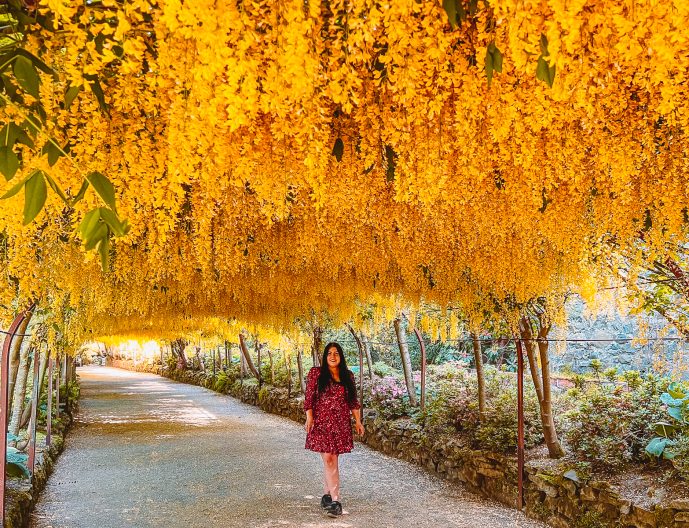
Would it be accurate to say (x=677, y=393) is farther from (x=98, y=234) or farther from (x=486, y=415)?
(x=98, y=234)

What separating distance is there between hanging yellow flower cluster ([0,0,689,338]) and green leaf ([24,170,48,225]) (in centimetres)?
29

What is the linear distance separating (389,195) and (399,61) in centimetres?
197

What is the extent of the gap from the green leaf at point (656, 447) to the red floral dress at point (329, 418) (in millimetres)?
2157

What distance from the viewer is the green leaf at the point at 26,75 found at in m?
1.06

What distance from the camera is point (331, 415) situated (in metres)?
4.69

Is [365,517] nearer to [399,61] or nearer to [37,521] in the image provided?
[37,521]

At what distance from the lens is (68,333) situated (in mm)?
7504

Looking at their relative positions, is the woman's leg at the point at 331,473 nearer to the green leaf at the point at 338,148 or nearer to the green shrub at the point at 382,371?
the green leaf at the point at 338,148

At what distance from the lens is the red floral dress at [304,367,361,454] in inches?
182

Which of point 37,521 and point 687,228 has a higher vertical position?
point 687,228

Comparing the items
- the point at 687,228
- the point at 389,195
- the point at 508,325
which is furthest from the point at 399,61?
the point at 508,325

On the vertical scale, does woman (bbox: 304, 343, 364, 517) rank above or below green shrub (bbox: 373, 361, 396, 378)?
above

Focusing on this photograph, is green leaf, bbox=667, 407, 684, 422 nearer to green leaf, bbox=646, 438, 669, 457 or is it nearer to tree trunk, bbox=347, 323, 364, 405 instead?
green leaf, bbox=646, 438, 669, 457

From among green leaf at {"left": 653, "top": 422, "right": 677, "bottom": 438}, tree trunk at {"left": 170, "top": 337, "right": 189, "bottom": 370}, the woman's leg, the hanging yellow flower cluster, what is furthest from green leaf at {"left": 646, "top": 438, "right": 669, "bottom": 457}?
tree trunk at {"left": 170, "top": 337, "right": 189, "bottom": 370}
